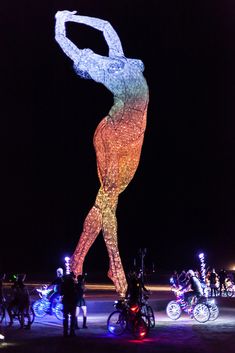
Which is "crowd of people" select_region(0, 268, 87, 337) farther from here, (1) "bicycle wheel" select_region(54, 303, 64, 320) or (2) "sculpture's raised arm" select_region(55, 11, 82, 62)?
(2) "sculpture's raised arm" select_region(55, 11, 82, 62)

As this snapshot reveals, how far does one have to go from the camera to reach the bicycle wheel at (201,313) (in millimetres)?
14328

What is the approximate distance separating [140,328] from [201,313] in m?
3.62

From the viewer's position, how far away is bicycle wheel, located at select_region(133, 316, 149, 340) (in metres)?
11.2

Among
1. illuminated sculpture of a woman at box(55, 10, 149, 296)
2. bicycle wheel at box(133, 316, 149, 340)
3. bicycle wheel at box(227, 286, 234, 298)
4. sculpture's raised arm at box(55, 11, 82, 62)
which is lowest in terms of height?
bicycle wheel at box(133, 316, 149, 340)

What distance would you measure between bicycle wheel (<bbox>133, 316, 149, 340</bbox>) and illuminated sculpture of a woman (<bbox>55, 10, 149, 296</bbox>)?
6.48 m

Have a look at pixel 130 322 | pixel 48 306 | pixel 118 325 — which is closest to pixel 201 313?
pixel 118 325

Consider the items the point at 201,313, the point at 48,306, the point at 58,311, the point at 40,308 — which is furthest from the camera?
the point at 40,308

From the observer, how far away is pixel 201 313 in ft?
47.3

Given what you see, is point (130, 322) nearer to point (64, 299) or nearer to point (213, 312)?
point (64, 299)

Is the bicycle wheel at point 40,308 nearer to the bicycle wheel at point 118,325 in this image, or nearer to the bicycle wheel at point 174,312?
the bicycle wheel at point 174,312

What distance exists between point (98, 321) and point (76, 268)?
367 cm

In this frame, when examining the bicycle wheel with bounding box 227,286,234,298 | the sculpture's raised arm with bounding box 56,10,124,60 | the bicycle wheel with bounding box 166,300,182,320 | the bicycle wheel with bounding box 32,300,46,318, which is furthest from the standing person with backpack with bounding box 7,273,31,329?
the bicycle wheel with bounding box 227,286,234,298

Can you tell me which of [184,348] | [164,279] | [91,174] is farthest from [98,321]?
[164,279]

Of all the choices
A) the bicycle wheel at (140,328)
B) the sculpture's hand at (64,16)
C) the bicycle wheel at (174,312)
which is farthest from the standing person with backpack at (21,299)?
the sculpture's hand at (64,16)
